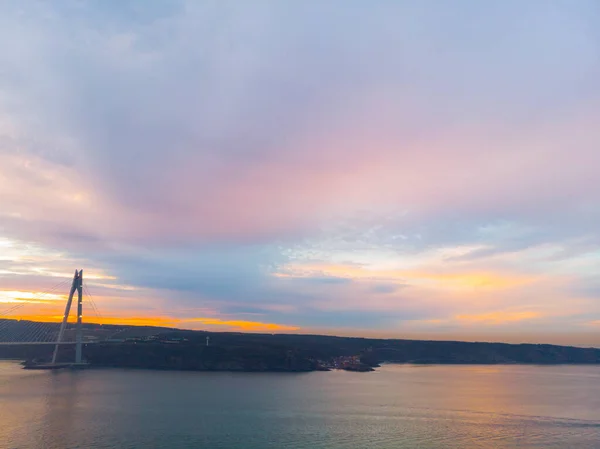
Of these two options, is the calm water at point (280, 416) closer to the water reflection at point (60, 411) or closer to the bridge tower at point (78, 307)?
the water reflection at point (60, 411)

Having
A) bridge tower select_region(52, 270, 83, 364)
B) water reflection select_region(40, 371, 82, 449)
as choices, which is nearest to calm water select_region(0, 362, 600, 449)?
water reflection select_region(40, 371, 82, 449)

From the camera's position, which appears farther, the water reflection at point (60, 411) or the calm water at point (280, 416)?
the calm water at point (280, 416)

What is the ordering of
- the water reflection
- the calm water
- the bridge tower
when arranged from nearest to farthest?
the water reflection < the calm water < the bridge tower

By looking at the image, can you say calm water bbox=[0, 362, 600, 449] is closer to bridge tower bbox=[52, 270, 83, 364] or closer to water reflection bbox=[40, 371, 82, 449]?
water reflection bbox=[40, 371, 82, 449]

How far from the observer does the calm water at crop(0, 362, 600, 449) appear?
3291 cm

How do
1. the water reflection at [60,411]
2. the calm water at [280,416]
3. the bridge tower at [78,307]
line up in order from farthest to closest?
the bridge tower at [78,307], the calm water at [280,416], the water reflection at [60,411]

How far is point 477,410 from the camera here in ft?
161

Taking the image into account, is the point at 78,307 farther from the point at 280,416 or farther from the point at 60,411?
the point at 280,416

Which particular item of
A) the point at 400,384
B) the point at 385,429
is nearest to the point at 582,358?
the point at 400,384

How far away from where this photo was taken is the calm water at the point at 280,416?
108ft

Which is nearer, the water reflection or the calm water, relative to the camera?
the water reflection

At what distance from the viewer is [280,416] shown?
1645 inches

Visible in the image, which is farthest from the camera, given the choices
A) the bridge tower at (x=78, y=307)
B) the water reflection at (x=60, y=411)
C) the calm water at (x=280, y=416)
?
the bridge tower at (x=78, y=307)

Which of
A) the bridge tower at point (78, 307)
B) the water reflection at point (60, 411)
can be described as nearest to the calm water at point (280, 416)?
the water reflection at point (60, 411)
